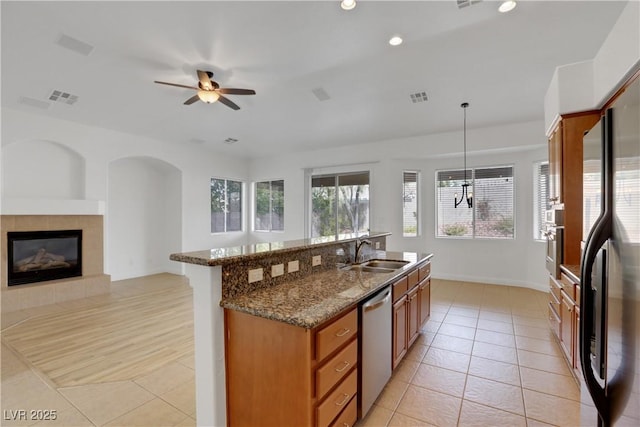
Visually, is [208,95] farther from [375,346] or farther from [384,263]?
[375,346]

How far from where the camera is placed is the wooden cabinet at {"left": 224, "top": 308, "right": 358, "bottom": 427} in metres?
1.51

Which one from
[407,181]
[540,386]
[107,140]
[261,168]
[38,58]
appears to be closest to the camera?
[540,386]

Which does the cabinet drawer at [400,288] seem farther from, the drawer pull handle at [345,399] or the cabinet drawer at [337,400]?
the drawer pull handle at [345,399]

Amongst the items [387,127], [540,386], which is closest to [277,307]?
[540,386]

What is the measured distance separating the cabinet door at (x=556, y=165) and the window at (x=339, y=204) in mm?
3891

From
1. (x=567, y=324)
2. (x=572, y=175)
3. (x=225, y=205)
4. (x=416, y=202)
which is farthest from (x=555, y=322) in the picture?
(x=225, y=205)

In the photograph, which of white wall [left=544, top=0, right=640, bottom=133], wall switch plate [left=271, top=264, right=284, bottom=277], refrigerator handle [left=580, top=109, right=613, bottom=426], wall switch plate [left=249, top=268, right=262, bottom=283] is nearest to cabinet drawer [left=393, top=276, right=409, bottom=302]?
wall switch plate [left=271, top=264, right=284, bottom=277]

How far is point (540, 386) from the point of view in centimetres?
246

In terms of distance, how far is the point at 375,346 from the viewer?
210cm

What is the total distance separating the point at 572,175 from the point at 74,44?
5637 millimetres

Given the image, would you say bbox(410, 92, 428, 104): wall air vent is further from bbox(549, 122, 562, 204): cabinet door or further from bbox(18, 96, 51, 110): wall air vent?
bbox(18, 96, 51, 110): wall air vent

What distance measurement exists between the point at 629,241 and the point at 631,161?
0.76ft

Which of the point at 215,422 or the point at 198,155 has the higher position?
the point at 198,155

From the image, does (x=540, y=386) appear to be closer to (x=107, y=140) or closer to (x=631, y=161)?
(x=631, y=161)
